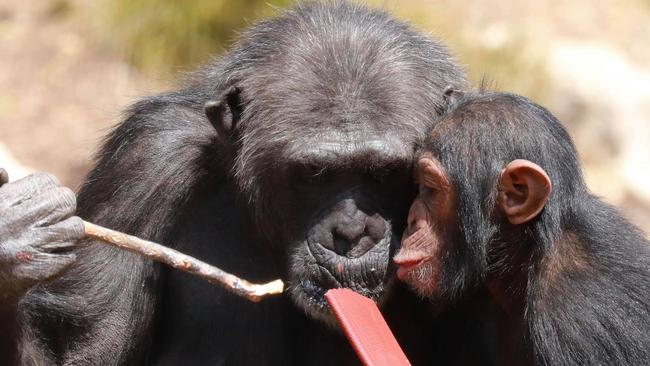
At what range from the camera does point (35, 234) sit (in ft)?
20.4

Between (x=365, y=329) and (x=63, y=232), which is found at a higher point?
(x=63, y=232)

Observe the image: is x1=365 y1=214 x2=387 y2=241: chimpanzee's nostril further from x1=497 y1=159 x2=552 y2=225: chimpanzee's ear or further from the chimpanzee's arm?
the chimpanzee's arm

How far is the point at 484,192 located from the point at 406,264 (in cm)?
61

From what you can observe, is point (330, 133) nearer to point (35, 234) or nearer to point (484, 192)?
point (484, 192)

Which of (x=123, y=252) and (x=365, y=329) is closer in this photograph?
(x=365, y=329)

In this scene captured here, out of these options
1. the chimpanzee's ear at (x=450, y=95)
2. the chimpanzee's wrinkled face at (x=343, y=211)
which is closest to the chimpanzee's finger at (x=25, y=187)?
the chimpanzee's wrinkled face at (x=343, y=211)

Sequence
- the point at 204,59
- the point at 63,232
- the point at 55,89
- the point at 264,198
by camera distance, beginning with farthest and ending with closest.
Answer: the point at 55,89, the point at 204,59, the point at 264,198, the point at 63,232

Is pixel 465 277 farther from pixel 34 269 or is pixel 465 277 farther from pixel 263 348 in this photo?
pixel 34 269

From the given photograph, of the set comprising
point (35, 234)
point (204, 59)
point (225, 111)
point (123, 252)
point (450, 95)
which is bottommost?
point (204, 59)

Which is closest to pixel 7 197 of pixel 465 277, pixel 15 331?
pixel 15 331

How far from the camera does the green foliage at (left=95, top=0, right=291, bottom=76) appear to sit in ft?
52.9

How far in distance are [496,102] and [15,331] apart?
3.10 metres

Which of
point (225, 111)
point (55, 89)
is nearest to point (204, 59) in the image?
point (55, 89)

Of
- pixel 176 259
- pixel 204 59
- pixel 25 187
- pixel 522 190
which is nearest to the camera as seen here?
pixel 176 259
